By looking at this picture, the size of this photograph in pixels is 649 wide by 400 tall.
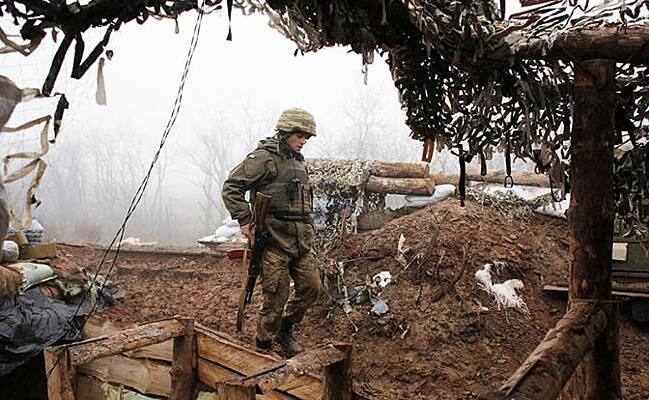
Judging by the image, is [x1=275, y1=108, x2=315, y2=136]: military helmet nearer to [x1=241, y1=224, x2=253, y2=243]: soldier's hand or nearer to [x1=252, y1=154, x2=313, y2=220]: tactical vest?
[x1=252, y1=154, x2=313, y2=220]: tactical vest

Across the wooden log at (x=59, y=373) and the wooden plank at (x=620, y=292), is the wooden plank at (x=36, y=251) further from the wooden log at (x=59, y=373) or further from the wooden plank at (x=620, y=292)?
the wooden plank at (x=620, y=292)

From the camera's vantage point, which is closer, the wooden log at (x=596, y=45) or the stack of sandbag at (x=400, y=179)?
the wooden log at (x=596, y=45)

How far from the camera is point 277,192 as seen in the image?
14.5ft

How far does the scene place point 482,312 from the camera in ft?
17.7

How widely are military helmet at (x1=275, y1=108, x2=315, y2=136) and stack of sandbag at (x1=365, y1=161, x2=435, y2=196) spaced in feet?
11.1

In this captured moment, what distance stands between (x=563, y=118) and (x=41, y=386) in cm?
415

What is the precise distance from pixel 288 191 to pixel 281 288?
0.79 meters

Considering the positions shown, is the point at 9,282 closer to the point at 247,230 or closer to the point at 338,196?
the point at 247,230

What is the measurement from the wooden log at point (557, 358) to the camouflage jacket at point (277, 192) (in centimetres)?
251

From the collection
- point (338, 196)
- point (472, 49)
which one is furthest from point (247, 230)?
point (338, 196)

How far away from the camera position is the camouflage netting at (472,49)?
67.8 inches

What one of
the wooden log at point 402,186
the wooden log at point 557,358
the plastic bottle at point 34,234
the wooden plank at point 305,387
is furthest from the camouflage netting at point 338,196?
the wooden log at point 557,358

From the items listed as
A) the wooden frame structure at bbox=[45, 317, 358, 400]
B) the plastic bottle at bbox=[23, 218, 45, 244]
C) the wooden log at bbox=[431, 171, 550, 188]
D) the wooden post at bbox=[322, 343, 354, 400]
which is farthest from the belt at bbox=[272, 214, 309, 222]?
the wooden log at bbox=[431, 171, 550, 188]

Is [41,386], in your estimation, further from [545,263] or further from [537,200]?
[537,200]
